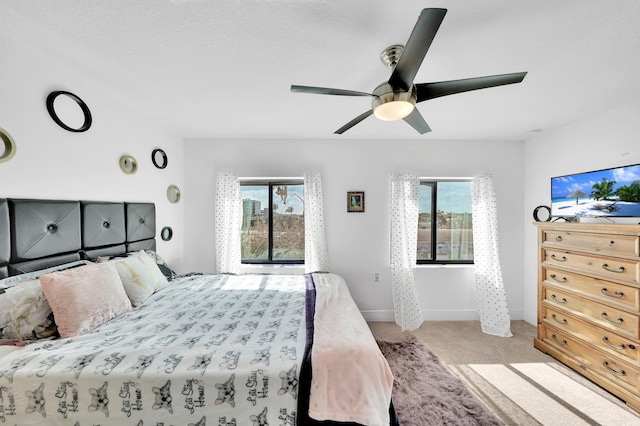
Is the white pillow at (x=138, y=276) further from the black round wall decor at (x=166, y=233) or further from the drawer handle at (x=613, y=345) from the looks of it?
the drawer handle at (x=613, y=345)

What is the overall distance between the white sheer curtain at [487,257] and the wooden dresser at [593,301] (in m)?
0.46

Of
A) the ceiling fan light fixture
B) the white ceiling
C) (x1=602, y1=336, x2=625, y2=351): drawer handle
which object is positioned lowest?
(x1=602, y1=336, x2=625, y2=351): drawer handle

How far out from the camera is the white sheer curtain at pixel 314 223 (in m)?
3.25

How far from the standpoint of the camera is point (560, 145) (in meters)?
2.84

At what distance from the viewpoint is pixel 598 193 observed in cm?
233

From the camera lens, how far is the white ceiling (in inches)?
48.1

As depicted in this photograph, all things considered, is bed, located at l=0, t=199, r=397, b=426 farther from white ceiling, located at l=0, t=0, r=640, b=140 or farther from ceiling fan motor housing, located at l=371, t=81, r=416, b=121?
ceiling fan motor housing, located at l=371, t=81, r=416, b=121

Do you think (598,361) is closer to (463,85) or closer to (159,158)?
(463,85)

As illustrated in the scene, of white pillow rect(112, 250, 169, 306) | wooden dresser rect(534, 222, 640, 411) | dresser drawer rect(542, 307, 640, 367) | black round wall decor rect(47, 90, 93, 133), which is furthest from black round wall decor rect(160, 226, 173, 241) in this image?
dresser drawer rect(542, 307, 640, 367)

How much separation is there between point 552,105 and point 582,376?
2.50m

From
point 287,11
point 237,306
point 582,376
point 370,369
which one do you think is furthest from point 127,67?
point 582,376

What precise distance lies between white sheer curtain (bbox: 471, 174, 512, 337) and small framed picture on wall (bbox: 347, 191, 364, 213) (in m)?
1.52

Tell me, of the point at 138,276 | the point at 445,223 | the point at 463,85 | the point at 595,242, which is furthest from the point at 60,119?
the point at 595,242

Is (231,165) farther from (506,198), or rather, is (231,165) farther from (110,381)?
(506,198)
